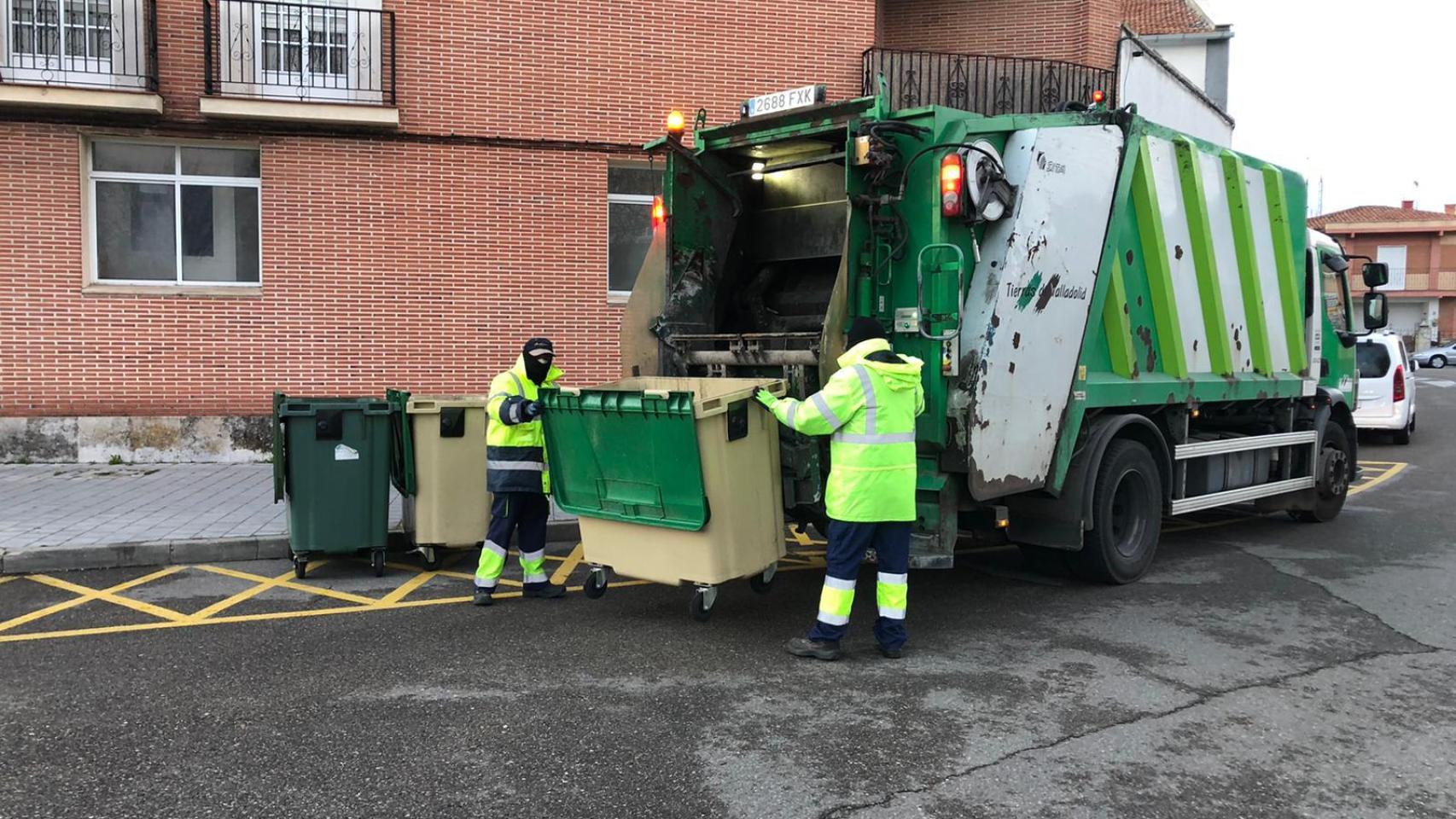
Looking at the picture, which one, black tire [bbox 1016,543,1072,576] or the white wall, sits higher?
the white wall

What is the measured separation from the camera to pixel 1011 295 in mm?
5277

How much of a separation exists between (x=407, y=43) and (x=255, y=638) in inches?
329

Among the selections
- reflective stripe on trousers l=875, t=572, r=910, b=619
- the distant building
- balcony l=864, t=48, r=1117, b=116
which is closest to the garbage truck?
reflective stripe on trousers l=875, t=572, r=910, b=619

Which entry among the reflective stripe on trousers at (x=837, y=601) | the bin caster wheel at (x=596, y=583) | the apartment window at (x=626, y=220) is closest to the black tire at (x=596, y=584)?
the bin caster wheel at (x=596, y=583)

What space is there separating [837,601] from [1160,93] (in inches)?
522

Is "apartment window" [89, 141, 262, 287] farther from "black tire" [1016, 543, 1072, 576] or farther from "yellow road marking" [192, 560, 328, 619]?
"black tire" [1016, 543, 1072, 576]

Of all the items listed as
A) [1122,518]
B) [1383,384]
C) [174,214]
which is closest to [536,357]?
[1122,518]

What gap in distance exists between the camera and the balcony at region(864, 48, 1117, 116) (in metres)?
13.7

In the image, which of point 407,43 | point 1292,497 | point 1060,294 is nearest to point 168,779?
point 1060,294

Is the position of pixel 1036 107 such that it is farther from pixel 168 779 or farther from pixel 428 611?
pixel 168 779

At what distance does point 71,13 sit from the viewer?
1077 cm

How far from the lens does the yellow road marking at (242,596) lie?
18.6ft

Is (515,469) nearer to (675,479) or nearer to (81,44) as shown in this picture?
(675,479)

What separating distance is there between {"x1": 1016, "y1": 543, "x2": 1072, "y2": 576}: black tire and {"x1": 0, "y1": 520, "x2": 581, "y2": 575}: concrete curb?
4.23 metres
